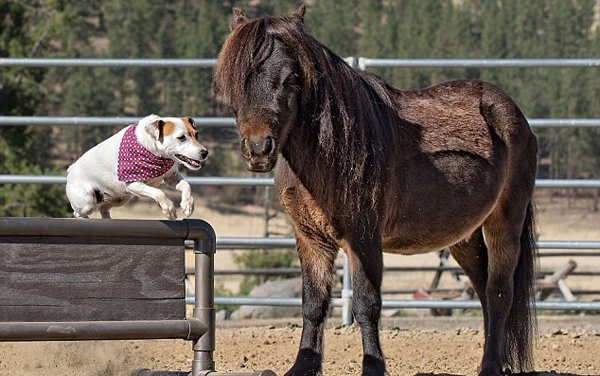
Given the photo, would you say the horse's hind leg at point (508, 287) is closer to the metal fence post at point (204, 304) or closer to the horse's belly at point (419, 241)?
the horse's belly at point (419, 241)

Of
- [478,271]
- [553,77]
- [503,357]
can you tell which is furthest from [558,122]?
[553,77]

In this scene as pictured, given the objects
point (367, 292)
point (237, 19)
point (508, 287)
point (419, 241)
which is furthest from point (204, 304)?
point (508, 287)

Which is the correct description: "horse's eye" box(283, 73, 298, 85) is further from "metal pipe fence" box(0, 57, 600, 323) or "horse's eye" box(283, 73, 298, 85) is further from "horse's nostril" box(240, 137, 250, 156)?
"metal pipe fence" box(0, 57, 600, 323)

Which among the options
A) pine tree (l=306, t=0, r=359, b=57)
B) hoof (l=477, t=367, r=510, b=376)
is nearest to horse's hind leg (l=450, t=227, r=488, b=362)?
hoof (l=477, t=367, r=510, b=376)

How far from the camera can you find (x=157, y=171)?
11.9 ft

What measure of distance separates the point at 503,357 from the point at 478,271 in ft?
1.72

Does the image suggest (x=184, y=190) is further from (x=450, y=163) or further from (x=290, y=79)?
(x=450, y=163)

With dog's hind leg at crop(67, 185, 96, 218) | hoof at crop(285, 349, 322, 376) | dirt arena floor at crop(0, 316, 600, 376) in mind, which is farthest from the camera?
Result: dirt arena floor at crop(0, 316, 600, 376)

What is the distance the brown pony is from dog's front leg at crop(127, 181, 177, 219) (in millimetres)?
320

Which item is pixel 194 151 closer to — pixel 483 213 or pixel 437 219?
pixel 437 219

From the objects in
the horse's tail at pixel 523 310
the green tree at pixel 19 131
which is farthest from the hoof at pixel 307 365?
the green tree at pixel 19 131

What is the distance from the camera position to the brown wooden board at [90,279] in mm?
2873

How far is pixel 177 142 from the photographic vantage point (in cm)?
352

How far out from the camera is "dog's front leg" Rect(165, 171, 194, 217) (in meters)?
3.41
